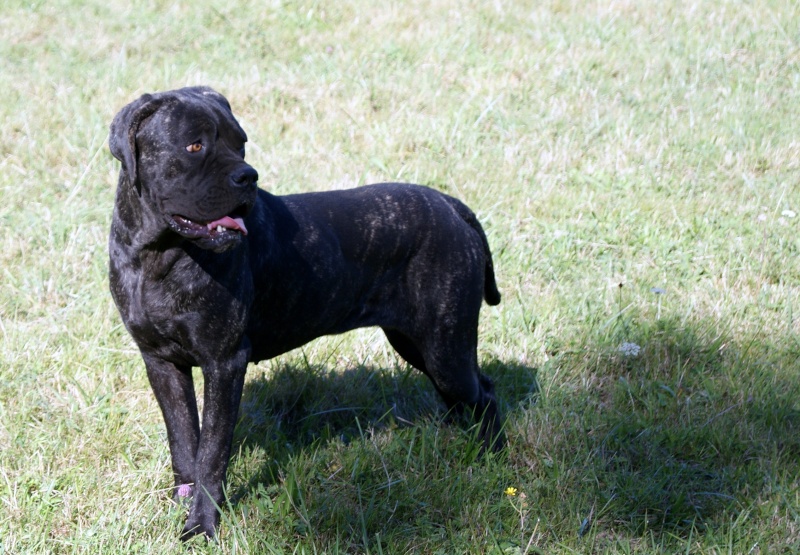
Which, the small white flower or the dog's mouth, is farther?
the small white flower

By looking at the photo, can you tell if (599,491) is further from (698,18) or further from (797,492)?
(698,18)

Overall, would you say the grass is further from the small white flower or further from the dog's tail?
Answer: the dog's tail

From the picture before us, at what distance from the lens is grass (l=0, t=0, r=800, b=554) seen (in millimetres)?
4211

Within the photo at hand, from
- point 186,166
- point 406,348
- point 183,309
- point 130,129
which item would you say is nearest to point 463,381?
point 406,348

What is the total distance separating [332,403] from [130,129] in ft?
6.95

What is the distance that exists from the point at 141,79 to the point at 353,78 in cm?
198

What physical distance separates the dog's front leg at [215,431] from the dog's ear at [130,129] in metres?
0.87

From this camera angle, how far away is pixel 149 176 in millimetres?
3523

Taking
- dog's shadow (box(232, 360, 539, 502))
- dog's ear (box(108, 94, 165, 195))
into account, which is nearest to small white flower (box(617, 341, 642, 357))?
dog's shadow (box(232, 360, 539, 502))

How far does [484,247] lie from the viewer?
4691mm

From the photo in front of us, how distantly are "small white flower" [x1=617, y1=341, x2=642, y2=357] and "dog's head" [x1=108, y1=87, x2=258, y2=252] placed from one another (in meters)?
2.78

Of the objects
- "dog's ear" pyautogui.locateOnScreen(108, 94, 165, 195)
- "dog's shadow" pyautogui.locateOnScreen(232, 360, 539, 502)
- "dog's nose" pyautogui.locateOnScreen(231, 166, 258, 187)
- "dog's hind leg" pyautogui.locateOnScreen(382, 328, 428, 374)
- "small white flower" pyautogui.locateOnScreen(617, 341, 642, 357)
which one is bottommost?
"dog's shadow" pyautogui.locateOnScreen(232, 360, 539, 502)

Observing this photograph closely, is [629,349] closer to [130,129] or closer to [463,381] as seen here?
[463,381]

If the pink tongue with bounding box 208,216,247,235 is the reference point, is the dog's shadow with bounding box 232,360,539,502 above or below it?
below
